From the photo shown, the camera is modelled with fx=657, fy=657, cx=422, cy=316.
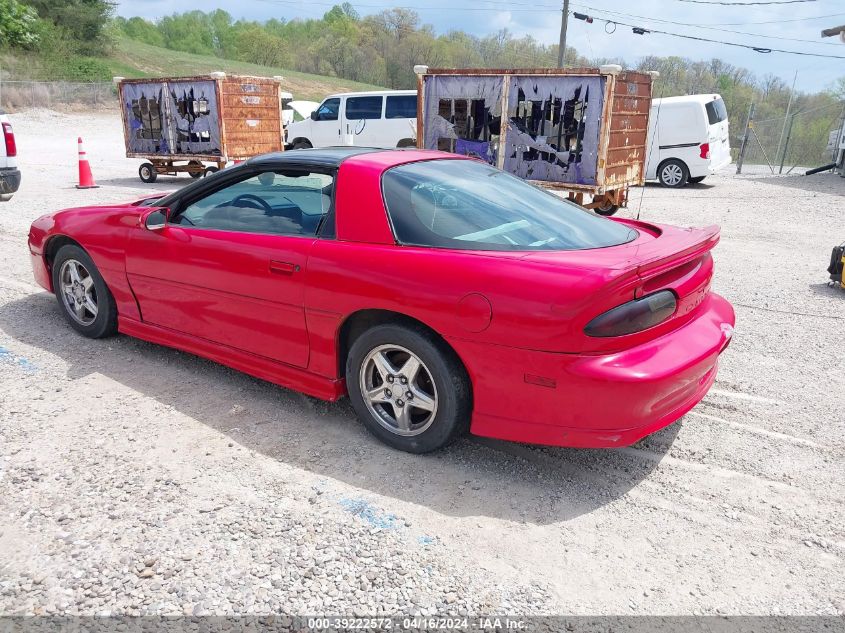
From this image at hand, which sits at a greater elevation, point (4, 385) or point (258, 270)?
point (258, 270)

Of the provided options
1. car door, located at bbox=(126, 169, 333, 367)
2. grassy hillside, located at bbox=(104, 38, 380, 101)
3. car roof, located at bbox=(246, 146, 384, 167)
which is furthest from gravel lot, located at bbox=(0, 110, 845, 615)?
grassy hillside, located at bbox=(104, 38, 380, 101)

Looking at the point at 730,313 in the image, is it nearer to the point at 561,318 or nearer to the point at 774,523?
the point at 774,523

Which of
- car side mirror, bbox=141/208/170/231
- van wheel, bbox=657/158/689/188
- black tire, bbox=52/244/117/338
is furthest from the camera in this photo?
van wheel, bbox=657/158/689/188

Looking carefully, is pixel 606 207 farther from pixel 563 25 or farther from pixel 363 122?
pixel 563 25

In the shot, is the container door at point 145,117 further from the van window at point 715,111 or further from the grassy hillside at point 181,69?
the grassy hillside at point 181,69

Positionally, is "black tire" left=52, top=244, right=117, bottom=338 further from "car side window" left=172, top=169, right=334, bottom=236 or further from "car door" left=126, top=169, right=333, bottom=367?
"car side window" left=172, top=169, right=334, bottom=236

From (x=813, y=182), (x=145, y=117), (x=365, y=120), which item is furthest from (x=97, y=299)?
(x=813, y=182)

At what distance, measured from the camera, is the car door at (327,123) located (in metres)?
17.2

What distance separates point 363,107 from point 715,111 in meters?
8.50

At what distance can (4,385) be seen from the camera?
12.8ft

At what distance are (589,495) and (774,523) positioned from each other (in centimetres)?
76

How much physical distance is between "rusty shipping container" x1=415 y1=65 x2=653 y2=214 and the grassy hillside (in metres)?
40.5

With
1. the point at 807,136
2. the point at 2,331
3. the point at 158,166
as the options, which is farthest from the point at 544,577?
the point at 807,136

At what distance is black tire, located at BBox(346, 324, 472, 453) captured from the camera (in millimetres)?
2941
